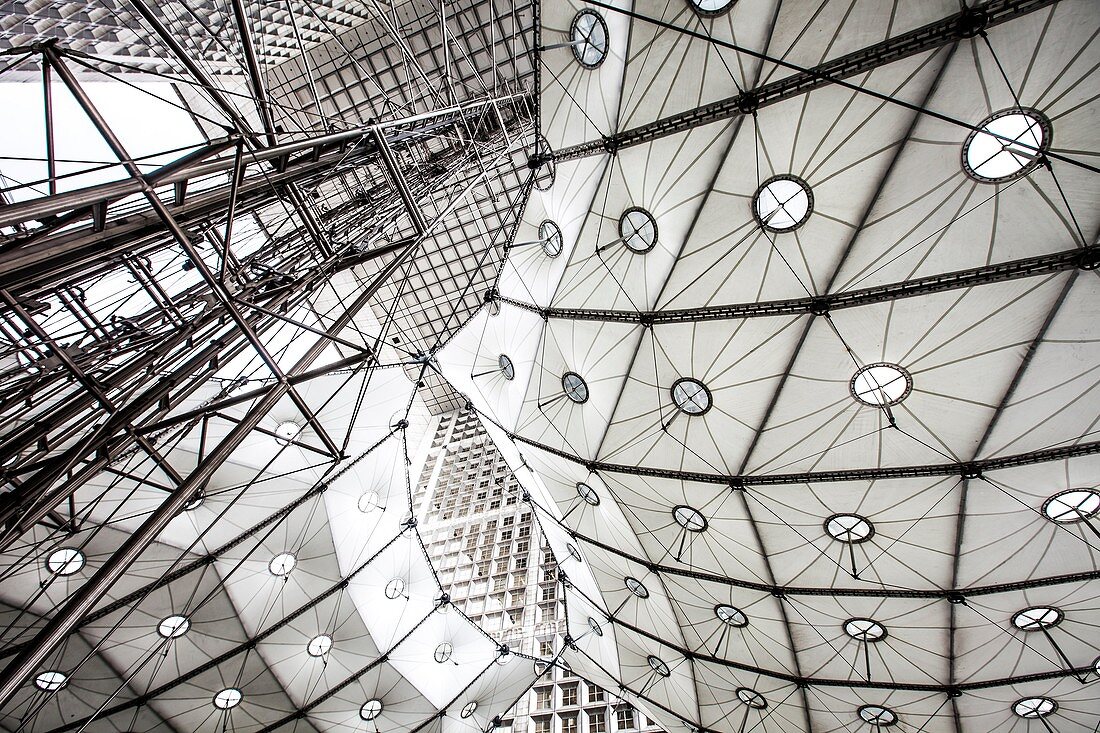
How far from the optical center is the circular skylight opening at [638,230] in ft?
60.0

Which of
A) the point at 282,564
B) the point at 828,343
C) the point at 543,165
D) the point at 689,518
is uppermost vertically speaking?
the point at 543,165

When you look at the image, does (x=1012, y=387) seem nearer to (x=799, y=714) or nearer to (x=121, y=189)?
(x=799, y=714)

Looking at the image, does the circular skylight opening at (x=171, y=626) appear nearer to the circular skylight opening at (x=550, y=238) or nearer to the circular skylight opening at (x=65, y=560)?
the circular skylight opening at (x=65, y=560)

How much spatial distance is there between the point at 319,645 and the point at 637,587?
55.5ft

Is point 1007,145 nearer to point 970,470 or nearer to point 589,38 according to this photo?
point 970,470

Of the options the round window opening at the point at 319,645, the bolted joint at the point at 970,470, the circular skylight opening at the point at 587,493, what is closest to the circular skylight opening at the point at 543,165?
the circular skylight opening at the point at 587,493

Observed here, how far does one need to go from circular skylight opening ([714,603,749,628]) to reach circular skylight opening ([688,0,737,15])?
21928mm

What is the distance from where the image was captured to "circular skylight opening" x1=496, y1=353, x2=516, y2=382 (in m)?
24.3

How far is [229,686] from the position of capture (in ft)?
90.3

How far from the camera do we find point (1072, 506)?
16.7 metres

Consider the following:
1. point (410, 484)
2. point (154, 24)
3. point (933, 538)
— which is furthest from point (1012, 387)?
point (410, 484)

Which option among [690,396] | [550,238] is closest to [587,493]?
[690,396]

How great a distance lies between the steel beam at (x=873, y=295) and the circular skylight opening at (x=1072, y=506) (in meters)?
7.27

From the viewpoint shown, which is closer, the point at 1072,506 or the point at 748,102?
the point at 748,102
